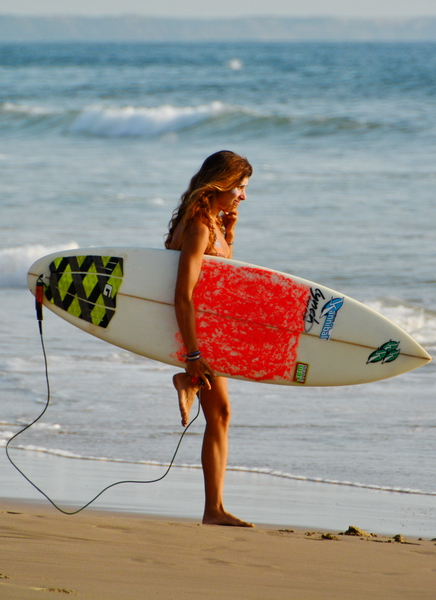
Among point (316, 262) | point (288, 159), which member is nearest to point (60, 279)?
point (316, 262)

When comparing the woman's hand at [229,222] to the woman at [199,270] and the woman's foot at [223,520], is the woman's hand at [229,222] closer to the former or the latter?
the woman at [199,270]

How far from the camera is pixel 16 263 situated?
26.3 feet

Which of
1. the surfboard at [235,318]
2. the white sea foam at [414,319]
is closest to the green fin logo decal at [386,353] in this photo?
the surfboard at [235,318]

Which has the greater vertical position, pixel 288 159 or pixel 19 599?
pixel 288 159

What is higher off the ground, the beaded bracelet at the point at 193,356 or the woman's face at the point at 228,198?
the woman's face at the point at 228,198

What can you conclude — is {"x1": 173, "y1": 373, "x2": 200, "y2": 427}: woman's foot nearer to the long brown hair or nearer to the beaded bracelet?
the beaded bracelet

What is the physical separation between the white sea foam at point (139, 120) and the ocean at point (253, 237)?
0.22 ft

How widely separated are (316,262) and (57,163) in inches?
365

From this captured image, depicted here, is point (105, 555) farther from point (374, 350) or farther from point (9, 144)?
point (9, 144)

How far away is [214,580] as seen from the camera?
2.12 m

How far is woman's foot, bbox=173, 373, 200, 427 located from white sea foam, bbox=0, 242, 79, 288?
5.20m

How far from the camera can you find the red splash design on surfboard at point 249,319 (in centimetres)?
310

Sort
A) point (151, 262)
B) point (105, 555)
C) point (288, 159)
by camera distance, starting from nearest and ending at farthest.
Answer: point (105, 555), point (151, 262), point (288, 159)

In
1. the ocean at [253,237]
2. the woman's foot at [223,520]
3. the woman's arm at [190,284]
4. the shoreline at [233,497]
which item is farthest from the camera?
the ocean at [253,237]
